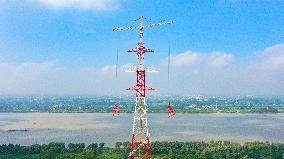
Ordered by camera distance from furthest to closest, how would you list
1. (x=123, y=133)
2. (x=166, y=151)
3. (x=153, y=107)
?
(x=153, y=107) < (x=123, y=133) < (x=166, y=151)

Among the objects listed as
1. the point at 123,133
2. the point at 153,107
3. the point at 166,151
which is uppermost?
the point at 153,107

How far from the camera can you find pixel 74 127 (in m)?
46.8

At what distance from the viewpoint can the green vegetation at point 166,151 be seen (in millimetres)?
27484

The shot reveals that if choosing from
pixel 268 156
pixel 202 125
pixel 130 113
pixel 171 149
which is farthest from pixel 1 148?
pixel 130 113

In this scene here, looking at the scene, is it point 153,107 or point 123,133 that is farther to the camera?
point 153,107

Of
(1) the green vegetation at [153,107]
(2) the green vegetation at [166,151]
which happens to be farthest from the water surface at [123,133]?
(1) the green vegetation at [153,107]

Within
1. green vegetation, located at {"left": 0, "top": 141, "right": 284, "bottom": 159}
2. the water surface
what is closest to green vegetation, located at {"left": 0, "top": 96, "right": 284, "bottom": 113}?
the water surface

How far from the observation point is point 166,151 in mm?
29438

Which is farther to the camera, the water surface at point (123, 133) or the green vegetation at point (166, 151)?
the water surface at point (123, 133)

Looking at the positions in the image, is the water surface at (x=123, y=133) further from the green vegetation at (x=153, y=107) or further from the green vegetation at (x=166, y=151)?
the green vegetation at (x=153, y=107)

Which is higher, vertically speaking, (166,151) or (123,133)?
(123,133)

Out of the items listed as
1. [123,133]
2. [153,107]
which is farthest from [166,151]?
[153,107]

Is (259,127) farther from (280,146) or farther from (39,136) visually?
(39,136)

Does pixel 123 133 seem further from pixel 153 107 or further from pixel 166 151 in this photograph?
pixel 153 107
